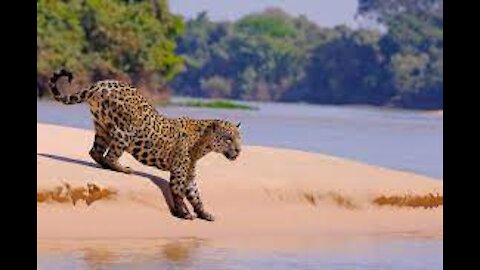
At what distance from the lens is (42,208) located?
42.2ft

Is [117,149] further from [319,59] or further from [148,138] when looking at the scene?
[319,59]

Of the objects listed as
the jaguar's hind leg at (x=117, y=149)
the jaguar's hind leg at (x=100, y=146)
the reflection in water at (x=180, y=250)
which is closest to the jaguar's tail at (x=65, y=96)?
the jaguar's hind leg at (x=100, y=146)

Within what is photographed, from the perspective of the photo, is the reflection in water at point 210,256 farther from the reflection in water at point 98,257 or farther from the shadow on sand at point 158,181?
the shadow on sand at point 158,181

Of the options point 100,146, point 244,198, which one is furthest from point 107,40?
point 100,146

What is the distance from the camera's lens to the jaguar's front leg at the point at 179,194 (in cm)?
1316

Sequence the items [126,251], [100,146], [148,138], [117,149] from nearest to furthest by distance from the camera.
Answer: [126,251] < [117,149] < [148,138] < [100,146]

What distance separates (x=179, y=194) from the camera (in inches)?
518

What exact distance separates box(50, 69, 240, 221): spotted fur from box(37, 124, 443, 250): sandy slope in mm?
149

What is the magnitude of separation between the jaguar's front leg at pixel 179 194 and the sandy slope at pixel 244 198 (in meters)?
0.06

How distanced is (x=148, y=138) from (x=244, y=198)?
1.17 meters

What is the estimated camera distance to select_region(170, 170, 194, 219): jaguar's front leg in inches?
518

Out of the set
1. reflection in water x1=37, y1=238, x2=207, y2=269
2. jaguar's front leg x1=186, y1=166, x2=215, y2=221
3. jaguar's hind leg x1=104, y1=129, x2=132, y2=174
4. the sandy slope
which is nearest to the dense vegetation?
the sandy slope

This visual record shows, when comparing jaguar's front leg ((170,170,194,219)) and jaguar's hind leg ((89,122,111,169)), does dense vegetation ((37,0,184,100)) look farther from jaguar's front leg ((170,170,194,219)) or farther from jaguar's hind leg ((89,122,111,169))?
jaguar's front leg ((170,170,194,219))
